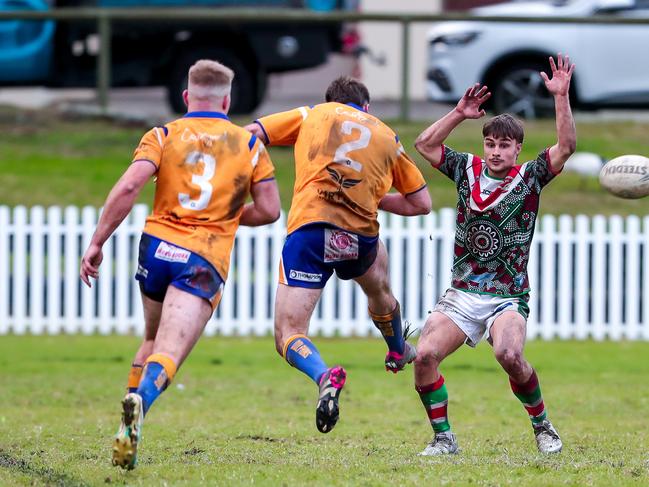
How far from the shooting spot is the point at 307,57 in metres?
19.2

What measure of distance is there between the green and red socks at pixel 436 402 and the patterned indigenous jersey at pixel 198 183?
4.91 feet

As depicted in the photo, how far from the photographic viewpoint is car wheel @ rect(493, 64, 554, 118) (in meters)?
19.0

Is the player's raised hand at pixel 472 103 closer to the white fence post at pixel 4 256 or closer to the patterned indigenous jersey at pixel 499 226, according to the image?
the patterned indigenous jersey at pixel 499 226

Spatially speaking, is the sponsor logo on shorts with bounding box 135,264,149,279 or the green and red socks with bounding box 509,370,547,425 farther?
the green and red socks with bounding box 509,370,547,425

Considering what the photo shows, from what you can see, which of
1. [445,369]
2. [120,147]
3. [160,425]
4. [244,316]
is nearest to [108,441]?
[160,425]

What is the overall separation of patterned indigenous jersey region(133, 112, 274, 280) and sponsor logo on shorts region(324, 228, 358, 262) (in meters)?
0.76

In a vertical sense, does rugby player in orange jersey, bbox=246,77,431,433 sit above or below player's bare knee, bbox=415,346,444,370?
above

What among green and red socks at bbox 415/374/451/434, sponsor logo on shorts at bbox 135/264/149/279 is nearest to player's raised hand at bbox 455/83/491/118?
green and red socks at bbox 415/374/451/434

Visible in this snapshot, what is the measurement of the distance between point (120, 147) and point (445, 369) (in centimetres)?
772

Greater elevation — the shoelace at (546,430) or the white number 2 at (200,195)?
the white number 2 at (200,195)

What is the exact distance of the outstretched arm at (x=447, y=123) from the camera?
7.54m

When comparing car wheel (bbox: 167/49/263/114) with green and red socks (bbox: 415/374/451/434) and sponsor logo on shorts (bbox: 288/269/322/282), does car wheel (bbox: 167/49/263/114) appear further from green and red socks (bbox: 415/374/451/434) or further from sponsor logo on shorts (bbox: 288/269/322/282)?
green and red socks (bbox: 415/374/451/434)

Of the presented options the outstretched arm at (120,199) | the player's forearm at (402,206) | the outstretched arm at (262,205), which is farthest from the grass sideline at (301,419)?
the player's forearm at (402,206)

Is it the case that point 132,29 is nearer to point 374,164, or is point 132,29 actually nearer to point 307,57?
point 307,57
